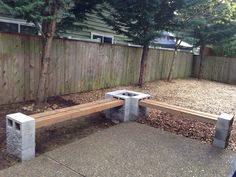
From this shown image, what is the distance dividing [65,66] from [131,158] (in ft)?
12.8

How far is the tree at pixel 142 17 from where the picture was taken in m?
7.70

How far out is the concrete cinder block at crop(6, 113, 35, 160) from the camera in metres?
2.97

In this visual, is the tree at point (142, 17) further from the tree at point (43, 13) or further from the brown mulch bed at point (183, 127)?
the brown mulch bed at point (183, 127)

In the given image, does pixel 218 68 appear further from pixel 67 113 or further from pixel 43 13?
pixel 67 113

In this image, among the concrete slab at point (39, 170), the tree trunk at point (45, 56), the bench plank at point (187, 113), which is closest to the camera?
the concrete slab at point (39, 170)

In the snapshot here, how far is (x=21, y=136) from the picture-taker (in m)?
2.96

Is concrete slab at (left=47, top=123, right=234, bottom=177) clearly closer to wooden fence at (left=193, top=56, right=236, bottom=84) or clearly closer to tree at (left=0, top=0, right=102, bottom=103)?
tree at (left=0, top=0, right=102, bottom=103)

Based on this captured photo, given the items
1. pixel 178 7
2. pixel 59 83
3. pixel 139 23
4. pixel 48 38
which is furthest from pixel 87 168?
pixel 178 7

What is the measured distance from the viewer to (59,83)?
21.0 ft

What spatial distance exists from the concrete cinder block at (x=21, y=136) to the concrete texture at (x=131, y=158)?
157 millimetres

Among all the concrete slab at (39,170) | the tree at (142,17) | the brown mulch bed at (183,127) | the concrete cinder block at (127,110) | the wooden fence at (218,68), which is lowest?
the concrete slab at (39,170)

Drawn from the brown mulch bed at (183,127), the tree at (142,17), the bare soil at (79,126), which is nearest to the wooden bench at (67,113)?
the bare soil at (79,126)

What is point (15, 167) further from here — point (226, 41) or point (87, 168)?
point (226, 41)

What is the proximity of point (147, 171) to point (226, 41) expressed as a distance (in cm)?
1249
